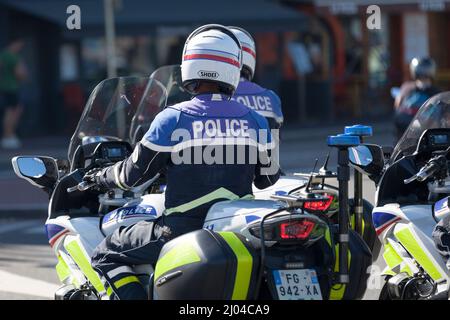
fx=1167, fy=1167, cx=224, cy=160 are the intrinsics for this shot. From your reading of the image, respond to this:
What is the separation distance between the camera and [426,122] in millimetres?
6836

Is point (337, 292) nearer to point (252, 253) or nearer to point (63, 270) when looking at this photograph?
point (252, 253)

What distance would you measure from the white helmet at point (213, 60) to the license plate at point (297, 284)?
3.44ft

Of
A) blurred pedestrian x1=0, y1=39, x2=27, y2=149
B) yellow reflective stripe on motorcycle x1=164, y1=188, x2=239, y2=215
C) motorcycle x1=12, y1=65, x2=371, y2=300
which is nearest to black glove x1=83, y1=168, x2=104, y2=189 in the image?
motorcycle x1=12, y1=65, x2=371, y2=300

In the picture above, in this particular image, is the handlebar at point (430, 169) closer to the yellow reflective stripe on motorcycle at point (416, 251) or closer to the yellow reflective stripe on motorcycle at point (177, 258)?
the yellow reflective stripe on motorcycle at point (416, 251)

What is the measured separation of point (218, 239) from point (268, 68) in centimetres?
1908

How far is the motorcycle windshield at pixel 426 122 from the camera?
6.82 m

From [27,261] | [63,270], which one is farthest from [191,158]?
[27,261]

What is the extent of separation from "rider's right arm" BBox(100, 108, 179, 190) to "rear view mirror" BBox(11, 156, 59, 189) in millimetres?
957

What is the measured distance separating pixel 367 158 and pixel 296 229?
1.84 meters

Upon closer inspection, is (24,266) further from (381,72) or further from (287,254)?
(381,72)

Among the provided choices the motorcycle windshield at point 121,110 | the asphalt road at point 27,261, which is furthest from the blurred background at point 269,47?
the motorcycle windshield at point 121,110

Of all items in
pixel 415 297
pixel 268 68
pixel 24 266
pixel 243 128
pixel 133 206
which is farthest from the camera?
pixel 268 68

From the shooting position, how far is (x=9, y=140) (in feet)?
66.5
